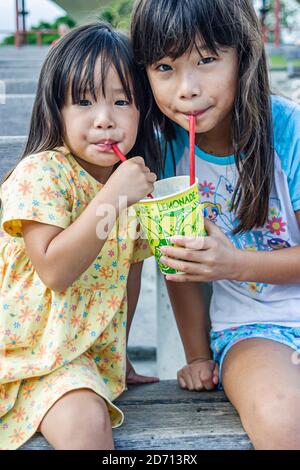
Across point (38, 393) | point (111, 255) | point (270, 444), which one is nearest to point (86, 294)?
point (111, 255)

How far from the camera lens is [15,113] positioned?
2.54 metres

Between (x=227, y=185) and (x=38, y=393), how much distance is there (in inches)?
27.0

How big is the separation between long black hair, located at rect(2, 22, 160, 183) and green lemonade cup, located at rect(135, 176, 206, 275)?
31 centimetres

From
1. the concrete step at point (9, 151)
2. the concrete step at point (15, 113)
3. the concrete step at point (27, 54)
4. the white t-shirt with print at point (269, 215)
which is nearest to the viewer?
the white t-shirt with print at point (269, 215)

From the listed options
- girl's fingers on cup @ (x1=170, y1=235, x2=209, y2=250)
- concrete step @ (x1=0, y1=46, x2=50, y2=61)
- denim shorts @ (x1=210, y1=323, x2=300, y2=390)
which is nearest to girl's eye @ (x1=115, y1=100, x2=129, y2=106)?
girl's fingers on cup @ (x1=170, y1=235, x2=209, y2=250)

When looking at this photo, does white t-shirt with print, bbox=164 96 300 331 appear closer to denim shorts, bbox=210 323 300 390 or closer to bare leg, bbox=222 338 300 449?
denim shorts, bbox=210 323 300 390

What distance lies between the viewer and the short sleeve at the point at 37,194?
1418mm

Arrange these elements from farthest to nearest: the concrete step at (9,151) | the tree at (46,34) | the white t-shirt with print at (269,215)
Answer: the tree at (46,34)
the concrete step at (9,151)
the white t-shirt with print at (269,215)

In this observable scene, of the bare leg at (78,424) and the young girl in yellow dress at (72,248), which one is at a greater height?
the young girl in yellow dress at (72,248)

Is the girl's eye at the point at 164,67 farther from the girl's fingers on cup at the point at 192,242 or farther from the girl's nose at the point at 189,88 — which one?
the girl's fingers on cup at the point at 192,242

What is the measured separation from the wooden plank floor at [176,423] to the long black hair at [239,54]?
43cm

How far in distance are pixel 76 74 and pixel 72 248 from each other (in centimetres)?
40

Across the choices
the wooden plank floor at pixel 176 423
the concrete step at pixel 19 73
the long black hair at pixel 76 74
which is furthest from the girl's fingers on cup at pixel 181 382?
the concrete step at pixel 19 73

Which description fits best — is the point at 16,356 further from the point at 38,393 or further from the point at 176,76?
the point at 176,76
